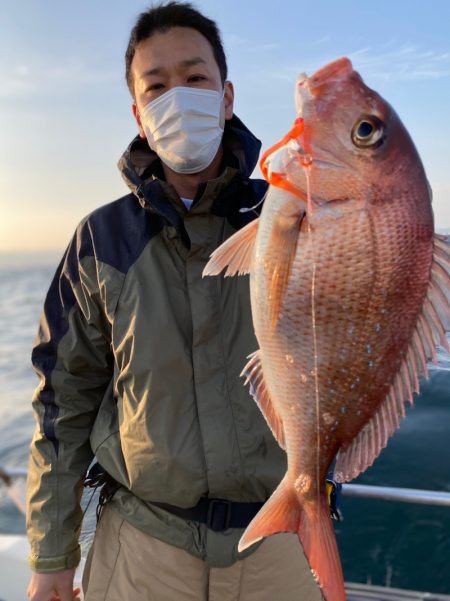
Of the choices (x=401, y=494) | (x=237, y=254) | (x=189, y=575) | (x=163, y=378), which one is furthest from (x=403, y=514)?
(x=237, y=254)

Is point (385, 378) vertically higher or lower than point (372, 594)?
higher

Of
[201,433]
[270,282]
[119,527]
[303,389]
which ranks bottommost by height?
[119,527]

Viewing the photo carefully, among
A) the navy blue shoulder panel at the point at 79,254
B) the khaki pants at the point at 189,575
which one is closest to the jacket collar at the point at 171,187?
the navy blue shoulder panel at the point at 79,254

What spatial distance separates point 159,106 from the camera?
2150mm

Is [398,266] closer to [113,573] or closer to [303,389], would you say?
[303,389]

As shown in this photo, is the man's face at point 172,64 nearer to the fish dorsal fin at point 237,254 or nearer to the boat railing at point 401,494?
the fish dorsal fin at point 237,254

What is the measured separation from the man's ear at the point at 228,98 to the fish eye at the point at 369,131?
1099 mm

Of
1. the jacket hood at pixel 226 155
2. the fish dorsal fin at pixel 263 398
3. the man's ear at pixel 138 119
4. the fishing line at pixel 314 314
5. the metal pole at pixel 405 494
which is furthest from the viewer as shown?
the metal pole at pixel 405 494

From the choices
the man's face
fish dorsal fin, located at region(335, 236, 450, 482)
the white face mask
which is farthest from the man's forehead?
fish dorsal fin, located at region(335, 236, 450, 482)

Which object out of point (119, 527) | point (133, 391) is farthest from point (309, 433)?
point (119, 527)

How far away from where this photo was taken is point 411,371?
1.50 metres

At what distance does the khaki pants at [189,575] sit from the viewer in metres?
2.03

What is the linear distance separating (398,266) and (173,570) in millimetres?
1526

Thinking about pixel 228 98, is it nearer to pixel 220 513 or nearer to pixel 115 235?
pixel 115 235
